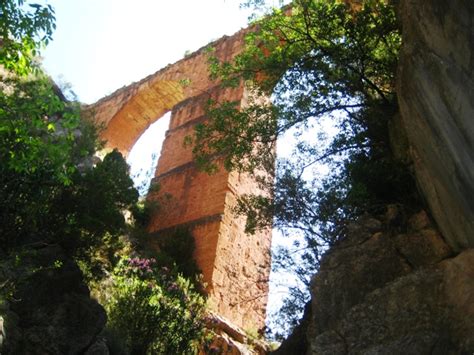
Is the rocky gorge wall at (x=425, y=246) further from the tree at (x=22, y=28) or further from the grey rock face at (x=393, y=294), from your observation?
the tree at (x=22, y=28)

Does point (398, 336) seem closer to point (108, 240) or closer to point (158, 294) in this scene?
point (158, 294)

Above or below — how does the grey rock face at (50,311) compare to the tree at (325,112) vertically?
below

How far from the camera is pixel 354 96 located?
23.0 feet

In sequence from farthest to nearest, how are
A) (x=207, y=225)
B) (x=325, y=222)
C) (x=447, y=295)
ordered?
1. (x=207, y=225)
2. (x=325, y=222)
3. (x=447, y=295)

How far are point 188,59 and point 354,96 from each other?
409 inches

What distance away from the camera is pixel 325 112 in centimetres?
711

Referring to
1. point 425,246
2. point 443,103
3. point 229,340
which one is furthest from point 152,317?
point 443,103

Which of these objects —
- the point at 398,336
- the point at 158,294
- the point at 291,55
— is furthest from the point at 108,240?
the point at 398,336

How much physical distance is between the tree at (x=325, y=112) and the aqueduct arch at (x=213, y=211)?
1183 mm

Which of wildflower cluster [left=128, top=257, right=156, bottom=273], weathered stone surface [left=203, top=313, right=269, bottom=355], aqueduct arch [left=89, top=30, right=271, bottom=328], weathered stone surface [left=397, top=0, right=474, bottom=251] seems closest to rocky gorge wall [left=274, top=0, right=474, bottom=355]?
weathered stone surface [left=397, top=0, right=474, bottom=251]

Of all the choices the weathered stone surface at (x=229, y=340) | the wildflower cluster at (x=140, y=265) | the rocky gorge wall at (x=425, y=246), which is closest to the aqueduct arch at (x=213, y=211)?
the weathered stone surface at (x=229, y=340)

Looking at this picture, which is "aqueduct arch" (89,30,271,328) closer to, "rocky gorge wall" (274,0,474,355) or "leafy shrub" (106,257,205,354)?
"leafy shrub" (106,257,205,354)

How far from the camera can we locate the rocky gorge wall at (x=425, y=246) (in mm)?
3539

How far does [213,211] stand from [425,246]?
6.06 m
